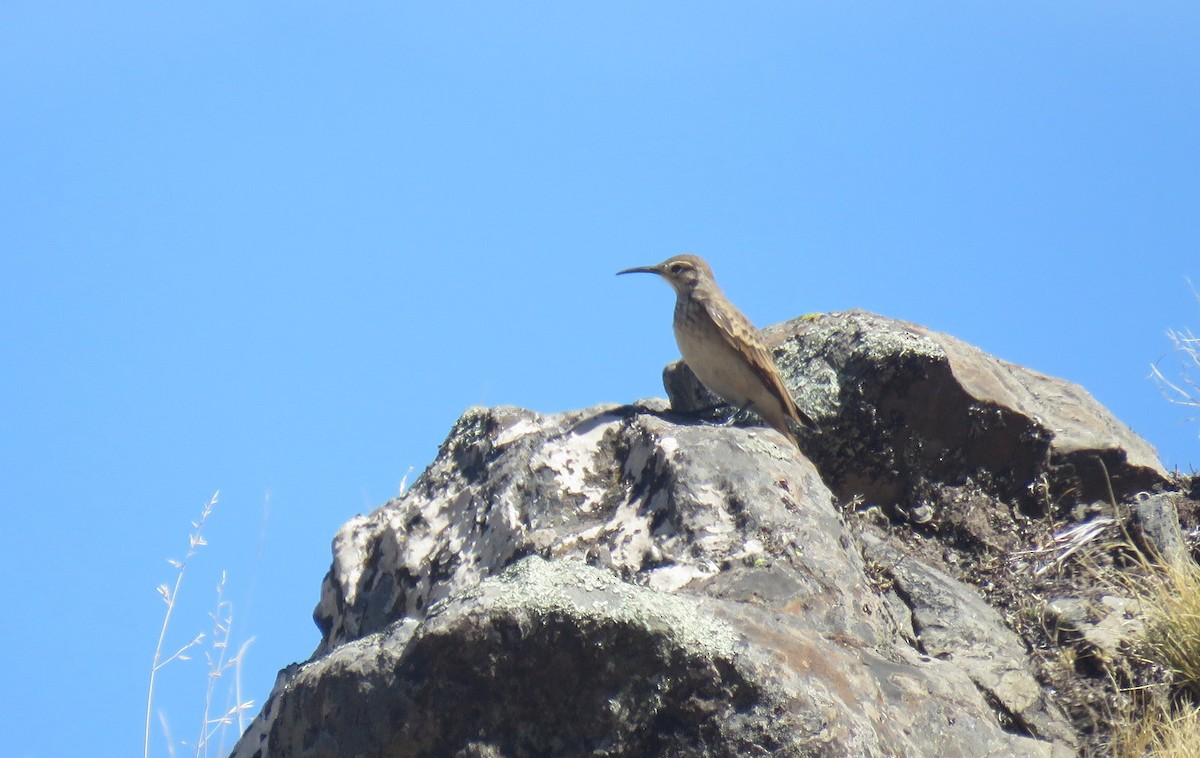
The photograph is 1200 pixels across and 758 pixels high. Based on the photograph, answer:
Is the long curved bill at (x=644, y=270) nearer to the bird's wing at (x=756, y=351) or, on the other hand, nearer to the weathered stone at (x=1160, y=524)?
the bird's wing at (x=756, y=351)

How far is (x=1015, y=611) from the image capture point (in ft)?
19.0

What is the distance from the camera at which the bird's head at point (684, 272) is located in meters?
8.17

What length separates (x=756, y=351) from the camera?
715cm

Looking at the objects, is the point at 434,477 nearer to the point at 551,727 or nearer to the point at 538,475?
the point at 538,475

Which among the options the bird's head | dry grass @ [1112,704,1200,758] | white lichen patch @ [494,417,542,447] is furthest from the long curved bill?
dry grass @ [1112,704,1200,758]

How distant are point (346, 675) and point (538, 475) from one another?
1.84m

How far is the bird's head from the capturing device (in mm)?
8172

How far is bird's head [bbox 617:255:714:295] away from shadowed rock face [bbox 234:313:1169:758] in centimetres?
66

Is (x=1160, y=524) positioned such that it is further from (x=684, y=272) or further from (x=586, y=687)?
(x=586, y=687)

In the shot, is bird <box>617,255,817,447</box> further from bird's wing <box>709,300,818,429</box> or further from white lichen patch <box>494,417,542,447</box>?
white lichen patch <box>494,417,542,447</box>

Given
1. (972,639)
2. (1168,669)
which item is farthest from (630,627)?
(1168,669)

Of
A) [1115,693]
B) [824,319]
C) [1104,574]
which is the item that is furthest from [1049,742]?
[824,319]

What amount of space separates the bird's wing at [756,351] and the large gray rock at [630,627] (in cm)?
129

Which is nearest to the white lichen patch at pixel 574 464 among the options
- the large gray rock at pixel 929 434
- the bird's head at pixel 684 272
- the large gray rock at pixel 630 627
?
the large gray rock at pixel 630 627
